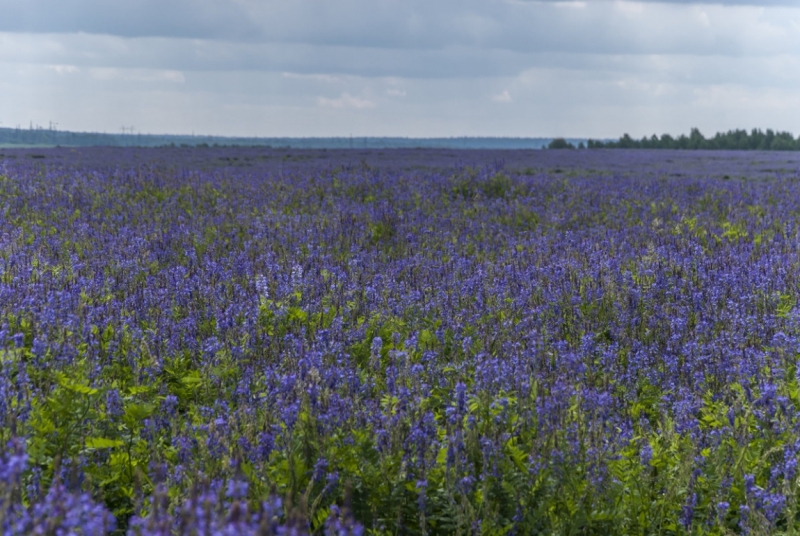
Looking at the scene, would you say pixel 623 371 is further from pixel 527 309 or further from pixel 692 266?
pixel 692 266

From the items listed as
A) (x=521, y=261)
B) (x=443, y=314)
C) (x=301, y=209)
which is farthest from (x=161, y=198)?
(x=443, y=314)

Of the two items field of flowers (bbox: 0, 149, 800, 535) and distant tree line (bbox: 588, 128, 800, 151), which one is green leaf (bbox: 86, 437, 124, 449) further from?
distant tree line (bbox: 588, 128, 800, 151)

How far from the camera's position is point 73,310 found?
5.36 meters

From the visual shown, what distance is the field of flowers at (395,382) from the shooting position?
3.21 meters

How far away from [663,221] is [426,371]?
8.07 metres

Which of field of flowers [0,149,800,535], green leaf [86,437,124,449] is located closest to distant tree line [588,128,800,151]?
field of flowers [0,149,800,535]

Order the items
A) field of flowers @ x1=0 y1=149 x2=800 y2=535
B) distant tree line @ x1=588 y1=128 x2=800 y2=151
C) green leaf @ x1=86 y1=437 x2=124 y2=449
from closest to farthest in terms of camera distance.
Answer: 1. field of flowers @ x1=0 y1=149 x2=800 y2=535
2. green leaf @ x1=86 y1=437 x2=124 y2=449
3. distant tree line @ x1=588 y1=128 x2=800 y2=151

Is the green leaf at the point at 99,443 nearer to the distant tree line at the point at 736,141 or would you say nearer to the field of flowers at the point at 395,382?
the field of flowers at the point at 395,382

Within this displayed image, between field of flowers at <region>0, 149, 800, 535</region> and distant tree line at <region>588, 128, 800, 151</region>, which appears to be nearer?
field of flowers at <region>0, 149, 800, 535</region>

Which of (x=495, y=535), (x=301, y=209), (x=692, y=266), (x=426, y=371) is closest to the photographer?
(x=495, y=535)

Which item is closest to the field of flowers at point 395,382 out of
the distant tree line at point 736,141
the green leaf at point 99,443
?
the green leaf at point 99,443

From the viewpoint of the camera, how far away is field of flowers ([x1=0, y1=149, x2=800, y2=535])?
126 inches

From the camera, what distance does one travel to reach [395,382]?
4.17 metres

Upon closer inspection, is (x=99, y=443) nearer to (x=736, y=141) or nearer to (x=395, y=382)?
(x=395, y=382)
